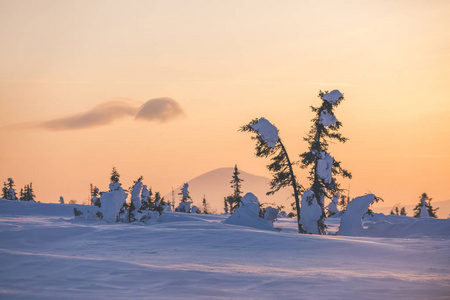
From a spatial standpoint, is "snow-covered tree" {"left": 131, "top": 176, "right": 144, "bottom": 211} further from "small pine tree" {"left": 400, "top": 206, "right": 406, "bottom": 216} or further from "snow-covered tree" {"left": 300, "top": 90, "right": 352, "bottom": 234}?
"small pine tree" {"left": 400, "top": 206, "right": 406, "bottom": 216}

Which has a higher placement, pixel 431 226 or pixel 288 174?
pixel 288 174

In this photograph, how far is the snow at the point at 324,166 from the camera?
84.6 feet

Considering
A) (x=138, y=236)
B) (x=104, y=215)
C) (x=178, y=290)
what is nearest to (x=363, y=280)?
(x=178, y=290)

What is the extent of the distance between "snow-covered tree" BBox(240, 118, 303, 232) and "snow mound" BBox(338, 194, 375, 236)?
2395 mm

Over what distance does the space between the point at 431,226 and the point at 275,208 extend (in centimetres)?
863

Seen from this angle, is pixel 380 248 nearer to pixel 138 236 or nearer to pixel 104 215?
pixel 138 236

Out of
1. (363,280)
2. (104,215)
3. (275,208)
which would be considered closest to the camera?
(363,280)

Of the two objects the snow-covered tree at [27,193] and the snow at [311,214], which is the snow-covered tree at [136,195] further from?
the snow-covered tree at [27,193]

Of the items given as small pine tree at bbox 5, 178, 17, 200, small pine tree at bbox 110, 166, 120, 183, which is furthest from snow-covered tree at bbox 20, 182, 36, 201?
small pine tree at bbox 110, 166, 120, 183

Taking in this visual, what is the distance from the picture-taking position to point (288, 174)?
26.8 metres

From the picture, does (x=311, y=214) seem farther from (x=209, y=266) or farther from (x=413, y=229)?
(x=209, y=266)

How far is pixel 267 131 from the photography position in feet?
83.9

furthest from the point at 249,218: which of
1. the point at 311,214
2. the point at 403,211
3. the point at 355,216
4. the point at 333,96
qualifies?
the point at 403,211

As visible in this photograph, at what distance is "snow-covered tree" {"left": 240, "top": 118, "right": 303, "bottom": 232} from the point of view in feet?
83.9
